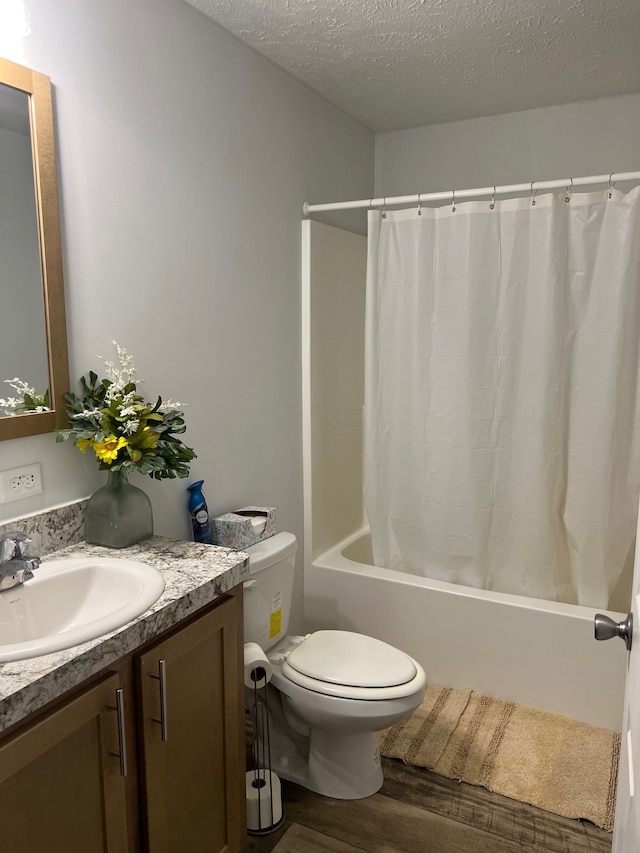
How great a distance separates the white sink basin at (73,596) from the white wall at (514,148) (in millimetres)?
2328

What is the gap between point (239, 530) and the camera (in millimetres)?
2094

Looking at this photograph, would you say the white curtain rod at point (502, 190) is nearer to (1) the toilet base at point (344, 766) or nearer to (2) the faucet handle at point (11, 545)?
(2) the faucet handle at point (11, 545)

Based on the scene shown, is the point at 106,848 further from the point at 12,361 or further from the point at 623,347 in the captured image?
the point at 623,347

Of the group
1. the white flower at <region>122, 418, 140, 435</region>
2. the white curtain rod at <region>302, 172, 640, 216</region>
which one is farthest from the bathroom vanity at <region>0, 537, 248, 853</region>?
the white curtain rod at <region>302, 172, 640, 216</region>

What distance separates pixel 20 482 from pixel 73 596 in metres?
0.30

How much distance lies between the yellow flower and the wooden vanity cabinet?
0.44m

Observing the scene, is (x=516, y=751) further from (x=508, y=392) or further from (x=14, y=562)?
(x=14, y=562)

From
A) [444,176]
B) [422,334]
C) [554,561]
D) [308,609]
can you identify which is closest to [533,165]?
[444,176]

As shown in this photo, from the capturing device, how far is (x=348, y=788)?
2.03m

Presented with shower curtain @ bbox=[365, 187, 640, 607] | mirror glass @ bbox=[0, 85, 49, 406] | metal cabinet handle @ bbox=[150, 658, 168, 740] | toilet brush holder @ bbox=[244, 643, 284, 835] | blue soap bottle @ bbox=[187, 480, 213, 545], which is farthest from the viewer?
shower curtain @ bbox=[365, 187, 640, 607]

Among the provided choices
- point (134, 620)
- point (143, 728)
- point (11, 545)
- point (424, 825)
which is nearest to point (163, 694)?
point (143, 728)

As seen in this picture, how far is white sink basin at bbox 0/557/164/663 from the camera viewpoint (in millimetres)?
1370

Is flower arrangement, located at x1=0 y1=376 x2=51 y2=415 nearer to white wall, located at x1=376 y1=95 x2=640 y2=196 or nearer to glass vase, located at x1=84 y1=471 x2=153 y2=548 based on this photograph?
glass vase, located at x1=84 y1=471 x2=153 y2=548

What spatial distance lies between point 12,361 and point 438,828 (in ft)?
5.71
